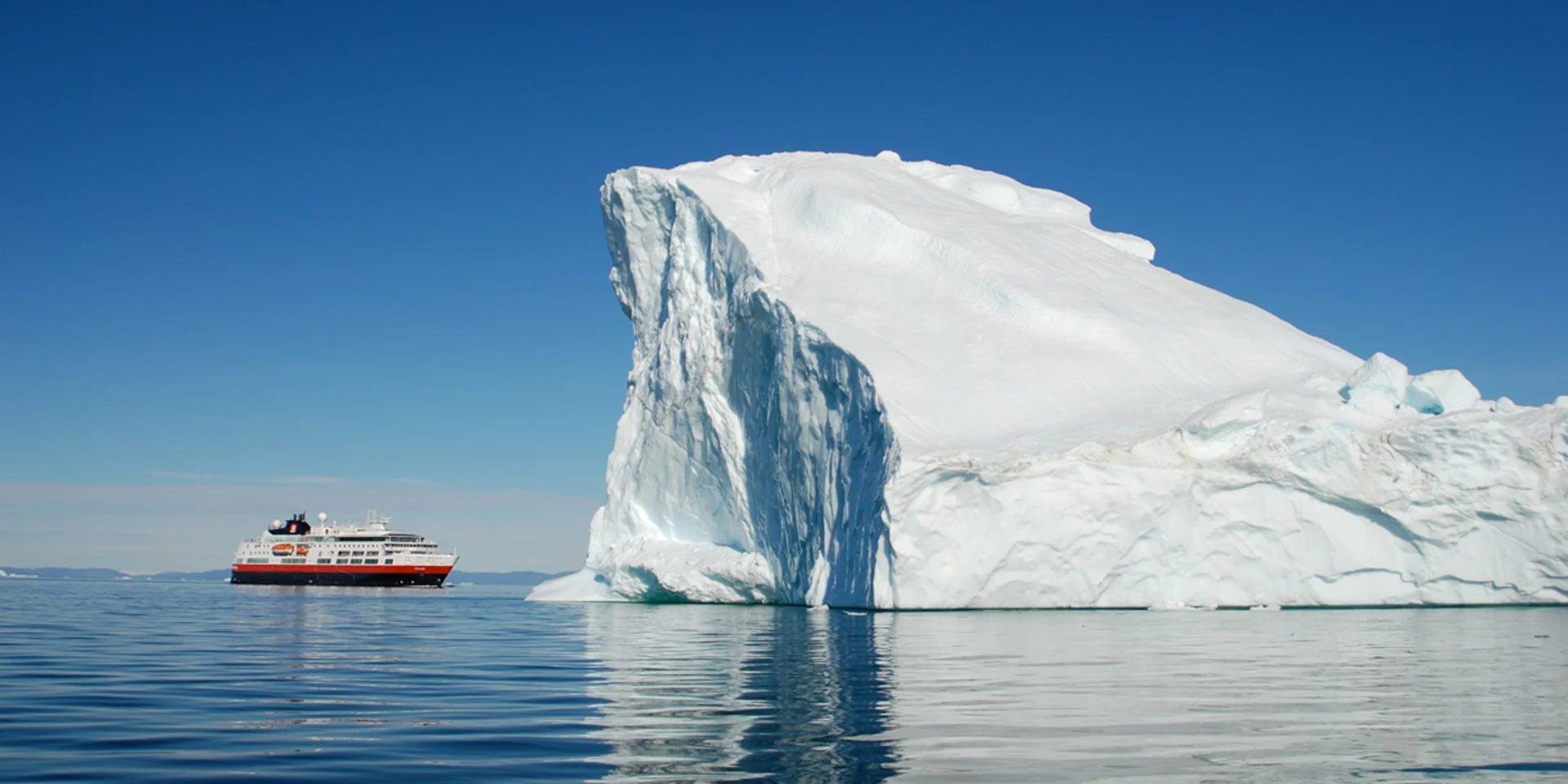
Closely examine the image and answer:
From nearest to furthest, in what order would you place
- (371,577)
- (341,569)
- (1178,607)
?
1. (1178,607)
2. (371,577)
3. (341,569)

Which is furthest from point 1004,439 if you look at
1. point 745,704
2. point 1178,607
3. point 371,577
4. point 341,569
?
point 341,569

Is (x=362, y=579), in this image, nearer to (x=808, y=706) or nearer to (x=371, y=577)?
(x=371, y=577)

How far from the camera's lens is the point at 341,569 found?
205 ft

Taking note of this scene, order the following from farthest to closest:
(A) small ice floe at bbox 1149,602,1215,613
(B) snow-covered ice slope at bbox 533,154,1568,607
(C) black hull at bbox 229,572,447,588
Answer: (C) black hull at bbox 229,572,447,588 < (A) small ice floe at bbox 1149,602,1215,613 < (B) snow-covered ice slope at bbox 533,154,1568,607

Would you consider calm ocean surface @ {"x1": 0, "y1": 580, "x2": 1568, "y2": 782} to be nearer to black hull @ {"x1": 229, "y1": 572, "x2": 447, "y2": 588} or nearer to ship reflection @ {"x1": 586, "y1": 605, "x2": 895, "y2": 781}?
ship reflection @ {"x1": 586, "y1": 605, "x2": 895, "y2": 781}

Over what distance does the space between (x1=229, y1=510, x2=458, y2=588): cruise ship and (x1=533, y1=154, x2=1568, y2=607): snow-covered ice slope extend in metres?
30.8

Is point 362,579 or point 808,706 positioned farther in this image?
point 362,579

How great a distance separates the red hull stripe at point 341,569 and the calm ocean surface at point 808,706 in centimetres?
4620

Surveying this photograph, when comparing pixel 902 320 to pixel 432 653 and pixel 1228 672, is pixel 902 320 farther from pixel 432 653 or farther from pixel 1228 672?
pixel 1228 672

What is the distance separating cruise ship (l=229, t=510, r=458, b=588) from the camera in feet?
203

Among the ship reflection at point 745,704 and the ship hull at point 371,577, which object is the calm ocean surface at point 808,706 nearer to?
the ship reflection at point 745,704

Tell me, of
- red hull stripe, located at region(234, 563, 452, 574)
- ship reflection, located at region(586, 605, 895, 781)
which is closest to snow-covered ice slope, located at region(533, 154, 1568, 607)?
ship reflection, located at region(586, 605, 895, 781)

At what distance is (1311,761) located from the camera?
6121mm

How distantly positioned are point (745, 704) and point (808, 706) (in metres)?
0.48
